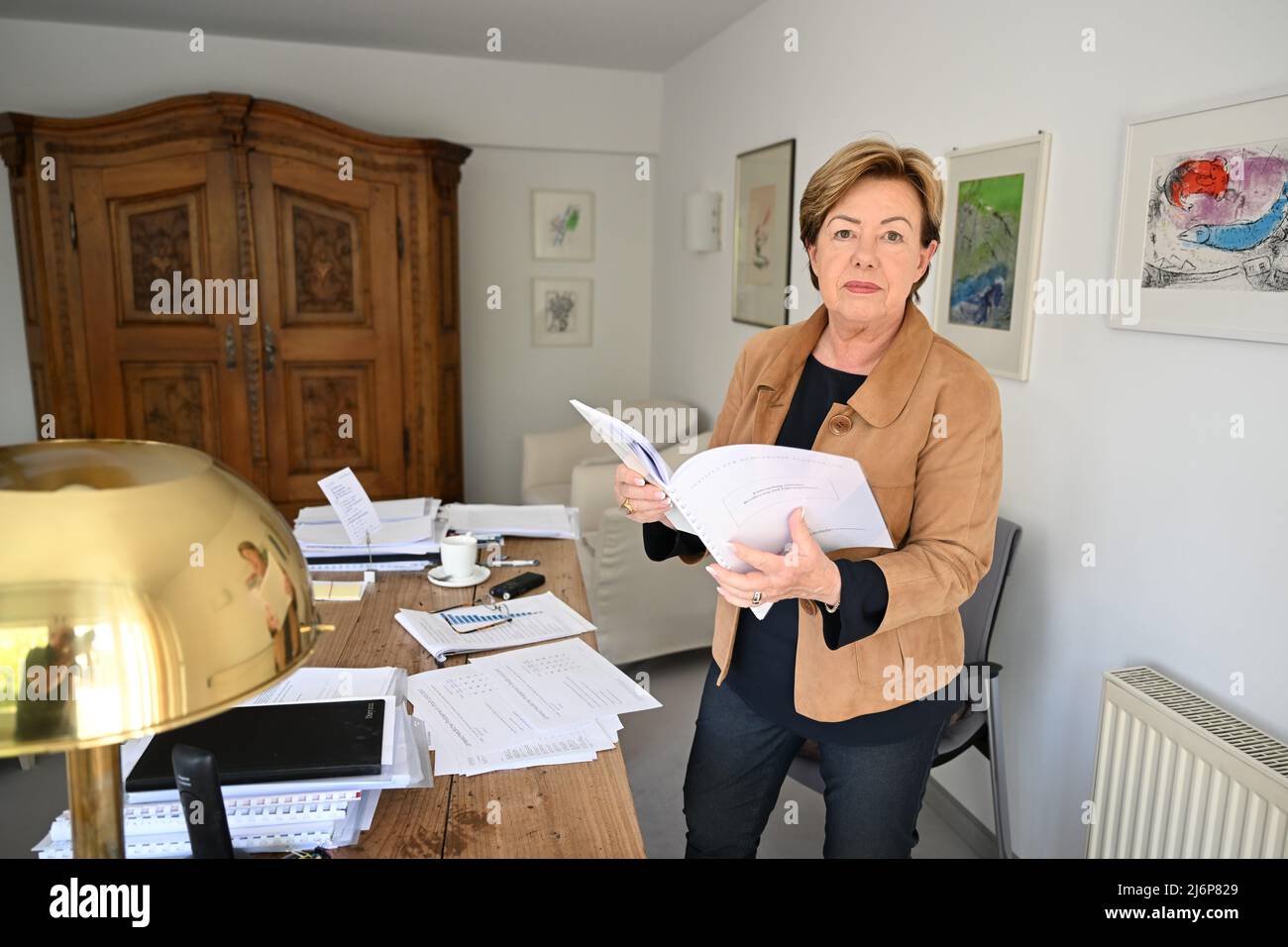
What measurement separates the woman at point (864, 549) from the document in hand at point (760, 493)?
3 cm

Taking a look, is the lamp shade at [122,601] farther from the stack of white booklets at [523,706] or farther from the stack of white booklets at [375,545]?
the stack of white booklets at [375,545]

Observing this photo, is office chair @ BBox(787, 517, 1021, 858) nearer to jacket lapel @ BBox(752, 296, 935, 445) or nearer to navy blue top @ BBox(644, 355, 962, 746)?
navy blue top @ BBox(644, 355, 962, 746)

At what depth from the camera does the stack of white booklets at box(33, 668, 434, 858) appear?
1000mm

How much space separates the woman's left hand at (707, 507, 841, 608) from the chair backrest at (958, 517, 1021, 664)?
3.38 feet

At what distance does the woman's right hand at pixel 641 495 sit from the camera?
1410 millimetres

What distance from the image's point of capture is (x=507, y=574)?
6.59 ft

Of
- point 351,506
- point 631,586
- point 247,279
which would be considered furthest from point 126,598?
point 247,279

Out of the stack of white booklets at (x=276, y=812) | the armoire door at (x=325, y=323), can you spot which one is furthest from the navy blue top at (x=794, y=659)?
the armoire door at (x=325, y=323)

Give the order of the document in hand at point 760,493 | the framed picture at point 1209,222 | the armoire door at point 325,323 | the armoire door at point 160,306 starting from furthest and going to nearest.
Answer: the armoire door at point 325,323, the armoire door at point 160,306, the framed picture at point 1209,222, the document in hand at point 760,493

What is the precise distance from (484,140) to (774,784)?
→ 4275 mm

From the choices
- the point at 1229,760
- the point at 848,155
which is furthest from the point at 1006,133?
the point at 1229,760

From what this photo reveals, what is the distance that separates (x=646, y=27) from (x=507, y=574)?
3.14 meters

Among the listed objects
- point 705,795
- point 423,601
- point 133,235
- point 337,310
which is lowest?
point 705,795

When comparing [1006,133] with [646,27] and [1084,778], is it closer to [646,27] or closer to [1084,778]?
[1084,778]
